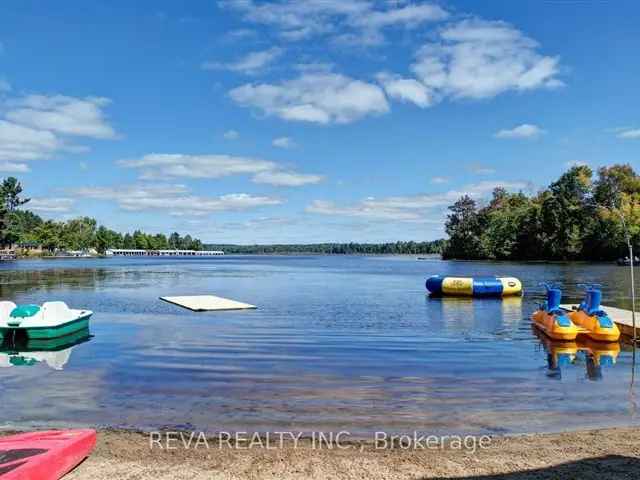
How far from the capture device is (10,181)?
17725cm

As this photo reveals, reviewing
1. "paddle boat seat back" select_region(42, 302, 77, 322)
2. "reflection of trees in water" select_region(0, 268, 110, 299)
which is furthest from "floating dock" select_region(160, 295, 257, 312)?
"reflection of trees in water" select_region(0, 268, 110, 299)

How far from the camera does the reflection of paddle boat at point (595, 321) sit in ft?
61.7

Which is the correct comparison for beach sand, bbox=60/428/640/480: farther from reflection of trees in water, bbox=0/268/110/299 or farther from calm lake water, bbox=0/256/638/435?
reflection of trees in water, bbox=0/268/110/299

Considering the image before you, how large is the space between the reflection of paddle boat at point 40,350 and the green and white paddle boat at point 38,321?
214 mm

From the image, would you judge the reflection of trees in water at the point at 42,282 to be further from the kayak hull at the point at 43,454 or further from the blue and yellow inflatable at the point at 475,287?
the kayak hull at the point at 43,454

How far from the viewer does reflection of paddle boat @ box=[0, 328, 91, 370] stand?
16.1 m

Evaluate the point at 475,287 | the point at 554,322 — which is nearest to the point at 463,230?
the point at 475,287

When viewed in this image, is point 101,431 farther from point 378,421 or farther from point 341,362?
point 341,362

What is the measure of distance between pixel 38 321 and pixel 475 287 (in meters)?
29.4

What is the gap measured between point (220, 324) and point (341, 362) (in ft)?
32.0

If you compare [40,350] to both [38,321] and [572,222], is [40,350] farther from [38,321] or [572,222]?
[572,222]

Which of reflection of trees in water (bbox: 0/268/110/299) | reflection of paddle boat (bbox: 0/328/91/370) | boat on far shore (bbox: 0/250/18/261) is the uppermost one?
boat on far shore (bbox: 0/250/18/261)

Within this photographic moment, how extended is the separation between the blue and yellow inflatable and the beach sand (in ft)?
104

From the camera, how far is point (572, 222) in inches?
4692
